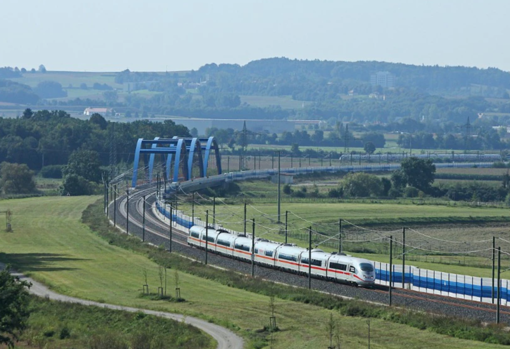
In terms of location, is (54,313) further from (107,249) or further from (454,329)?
(107,249)

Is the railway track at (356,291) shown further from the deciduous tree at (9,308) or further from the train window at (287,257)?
the deciduous tree at (9,308)

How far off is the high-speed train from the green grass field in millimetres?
7515

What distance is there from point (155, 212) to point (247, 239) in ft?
156

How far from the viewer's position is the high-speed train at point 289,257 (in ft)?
256

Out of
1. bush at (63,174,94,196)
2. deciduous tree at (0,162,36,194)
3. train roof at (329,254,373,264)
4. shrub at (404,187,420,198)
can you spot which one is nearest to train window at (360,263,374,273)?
train roof at (329,254,373,264)

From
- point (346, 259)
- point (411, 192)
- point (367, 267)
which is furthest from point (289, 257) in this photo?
point (411, 192)

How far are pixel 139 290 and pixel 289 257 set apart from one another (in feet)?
48.5

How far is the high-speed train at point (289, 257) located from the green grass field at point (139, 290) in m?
7.52

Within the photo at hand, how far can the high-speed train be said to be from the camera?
78125mm

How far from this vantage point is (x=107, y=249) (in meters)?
103

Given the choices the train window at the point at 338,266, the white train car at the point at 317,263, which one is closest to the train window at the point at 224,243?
the white train car at the point at 317,263

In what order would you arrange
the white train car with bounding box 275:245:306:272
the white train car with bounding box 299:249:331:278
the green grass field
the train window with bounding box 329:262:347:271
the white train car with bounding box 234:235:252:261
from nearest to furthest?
1. the green grass field
2. the train window with bounding box 329:262:347:271
3. the white train car with bounding box 299:249:331:278
4. the white train car with bounding box 275:245:306:272
5. the white train car with bounding box 234:235:252:261

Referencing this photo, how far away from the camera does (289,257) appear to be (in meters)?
86.8

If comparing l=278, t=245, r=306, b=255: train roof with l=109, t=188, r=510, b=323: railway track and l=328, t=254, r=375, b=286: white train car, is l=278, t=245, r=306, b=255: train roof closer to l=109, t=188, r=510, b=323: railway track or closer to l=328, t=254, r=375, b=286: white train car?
l=109, t=188, r=510, b=323: railway track
